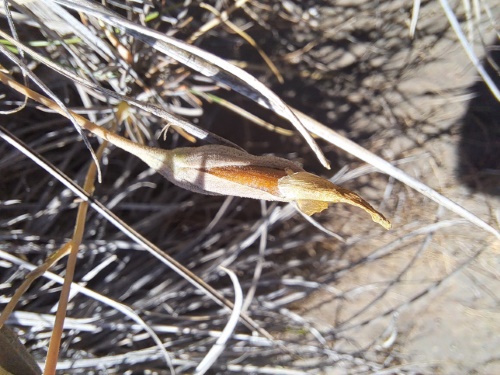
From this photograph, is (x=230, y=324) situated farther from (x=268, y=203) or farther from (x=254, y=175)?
(x=268, y=203)

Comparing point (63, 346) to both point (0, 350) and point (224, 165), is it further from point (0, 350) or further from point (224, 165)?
point (224, 165)

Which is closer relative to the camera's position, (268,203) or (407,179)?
(407,179)

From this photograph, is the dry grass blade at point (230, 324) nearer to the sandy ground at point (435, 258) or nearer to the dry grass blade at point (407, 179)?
the dry grass blade at point (407, 179)

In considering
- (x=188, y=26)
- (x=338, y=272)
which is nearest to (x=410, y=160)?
(x=338, y=272)

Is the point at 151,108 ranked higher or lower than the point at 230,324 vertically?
higher

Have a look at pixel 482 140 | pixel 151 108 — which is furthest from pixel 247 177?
pixel 482 140
